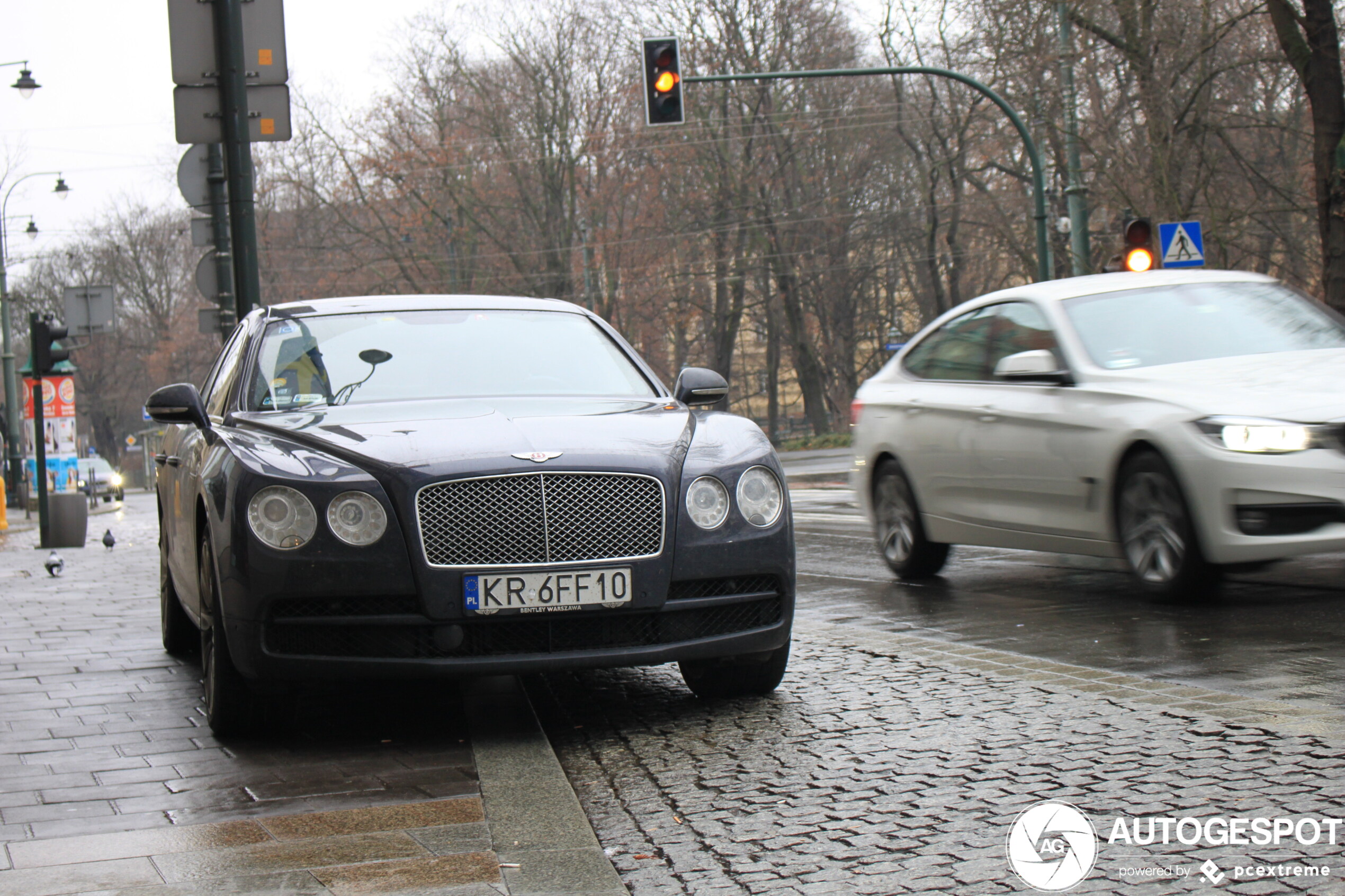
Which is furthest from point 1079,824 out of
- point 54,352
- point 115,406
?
point 115,406

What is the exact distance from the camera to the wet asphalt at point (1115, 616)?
5.79 metres

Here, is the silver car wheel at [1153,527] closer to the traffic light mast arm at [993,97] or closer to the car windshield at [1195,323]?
the car windshield at [1195,323]

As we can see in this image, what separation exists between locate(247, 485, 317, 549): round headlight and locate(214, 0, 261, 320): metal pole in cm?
587

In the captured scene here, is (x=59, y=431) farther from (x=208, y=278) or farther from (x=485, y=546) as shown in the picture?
(x=485, y=546)

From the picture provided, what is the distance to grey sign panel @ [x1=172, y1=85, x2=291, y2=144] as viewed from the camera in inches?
435

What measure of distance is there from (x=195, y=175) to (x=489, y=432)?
9427mm

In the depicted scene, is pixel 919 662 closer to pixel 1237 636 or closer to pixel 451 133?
pixel 1237 636

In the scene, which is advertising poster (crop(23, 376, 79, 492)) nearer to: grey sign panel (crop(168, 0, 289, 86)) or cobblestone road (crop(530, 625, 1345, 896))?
grey sign panel (crop(168, 0, 289, 86))

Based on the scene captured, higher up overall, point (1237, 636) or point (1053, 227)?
point (1053, 227)

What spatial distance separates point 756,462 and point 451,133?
150ft

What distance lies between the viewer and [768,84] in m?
45.8

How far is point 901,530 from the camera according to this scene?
963cm

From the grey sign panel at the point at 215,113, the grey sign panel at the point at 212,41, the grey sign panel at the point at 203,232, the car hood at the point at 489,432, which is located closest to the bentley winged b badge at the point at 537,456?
the car hood at the point at 489,432

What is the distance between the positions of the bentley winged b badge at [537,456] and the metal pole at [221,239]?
918 cm
